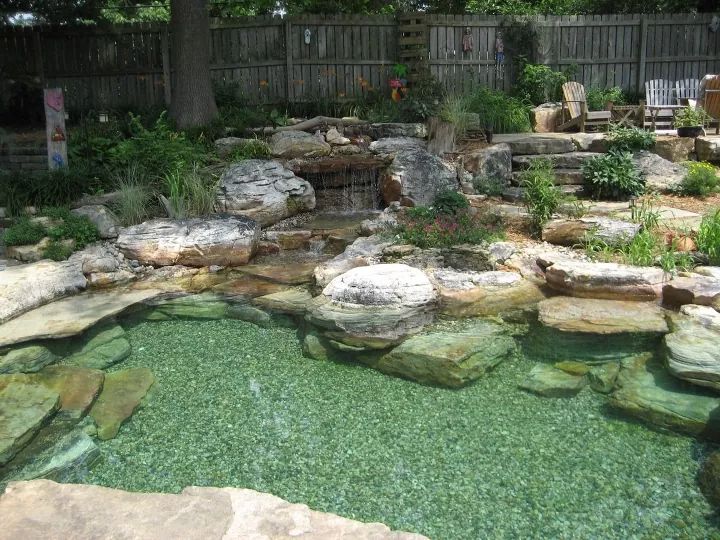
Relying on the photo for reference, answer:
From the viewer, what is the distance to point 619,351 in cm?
489

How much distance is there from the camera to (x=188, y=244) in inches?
273

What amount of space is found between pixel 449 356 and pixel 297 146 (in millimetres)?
5303

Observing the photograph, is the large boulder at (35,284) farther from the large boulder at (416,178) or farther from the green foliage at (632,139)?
the green foliage at (632,139)

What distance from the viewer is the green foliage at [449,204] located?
7.27 metres

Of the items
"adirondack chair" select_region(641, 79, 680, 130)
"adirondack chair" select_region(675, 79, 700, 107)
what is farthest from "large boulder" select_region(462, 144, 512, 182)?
"adirondack chair" select_region(675, 79, 700, 107)

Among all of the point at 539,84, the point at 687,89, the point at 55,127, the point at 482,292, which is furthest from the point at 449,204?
the point at 687,89

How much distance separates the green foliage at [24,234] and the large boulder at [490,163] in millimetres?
5199

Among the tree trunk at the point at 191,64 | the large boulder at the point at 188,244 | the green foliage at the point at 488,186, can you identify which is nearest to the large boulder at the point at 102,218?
the large boulder at the point at 188,244

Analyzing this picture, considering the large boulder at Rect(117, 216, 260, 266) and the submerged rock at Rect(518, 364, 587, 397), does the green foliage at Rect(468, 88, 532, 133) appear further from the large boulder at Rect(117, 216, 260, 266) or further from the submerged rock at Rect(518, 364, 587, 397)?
the submerged rock at Rect(518, 364, 587, 397)

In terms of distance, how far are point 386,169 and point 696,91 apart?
6197mm

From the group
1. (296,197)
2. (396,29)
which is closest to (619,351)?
(296,197)

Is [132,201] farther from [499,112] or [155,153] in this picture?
[499,112]

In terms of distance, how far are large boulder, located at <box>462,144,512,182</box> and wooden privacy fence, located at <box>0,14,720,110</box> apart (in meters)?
2.82

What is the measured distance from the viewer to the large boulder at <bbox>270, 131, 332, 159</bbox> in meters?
9.16
